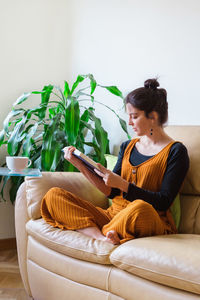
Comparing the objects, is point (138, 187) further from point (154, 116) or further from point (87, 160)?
point (154, 116)

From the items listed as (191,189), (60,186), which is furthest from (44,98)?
(191,189)

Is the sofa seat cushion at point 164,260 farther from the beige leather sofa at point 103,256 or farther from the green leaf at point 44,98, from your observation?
the green leaf at point 44,98

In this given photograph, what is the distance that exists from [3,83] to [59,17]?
0.77m

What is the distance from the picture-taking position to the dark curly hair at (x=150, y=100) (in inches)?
79.1

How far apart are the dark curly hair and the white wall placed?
37 cm

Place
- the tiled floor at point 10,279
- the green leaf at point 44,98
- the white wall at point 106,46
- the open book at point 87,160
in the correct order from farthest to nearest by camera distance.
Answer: the green leaf at point 44,98, the white wall at point 106,46, the tiled floor at point 10,279, the open book at point 87,160

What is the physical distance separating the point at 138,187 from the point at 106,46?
4.93 feet

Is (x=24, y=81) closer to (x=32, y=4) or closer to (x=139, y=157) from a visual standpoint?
(x=32, y=4)

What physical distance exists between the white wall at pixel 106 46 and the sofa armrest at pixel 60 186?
68 cm

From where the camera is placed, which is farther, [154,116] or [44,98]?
[44,98]

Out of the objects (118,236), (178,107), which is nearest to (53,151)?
(178,107)

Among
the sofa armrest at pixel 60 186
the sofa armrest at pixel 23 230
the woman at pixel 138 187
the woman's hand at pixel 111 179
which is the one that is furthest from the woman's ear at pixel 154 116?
the sofa armrest at pixel 23 230

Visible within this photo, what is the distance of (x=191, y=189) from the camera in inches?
80.0

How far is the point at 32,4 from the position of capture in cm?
318
